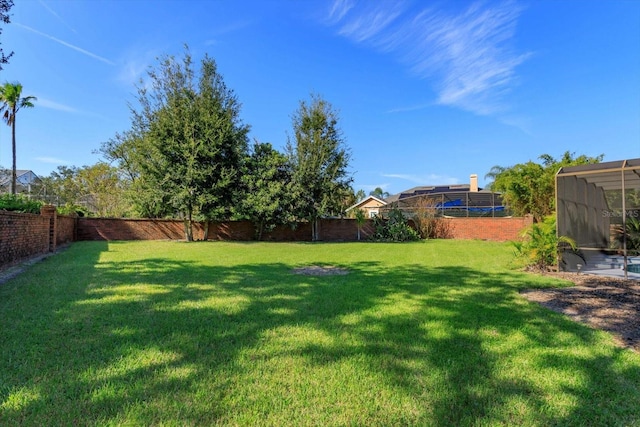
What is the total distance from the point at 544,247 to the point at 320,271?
530 cm

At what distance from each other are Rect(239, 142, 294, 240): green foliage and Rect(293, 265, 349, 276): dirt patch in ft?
28.9

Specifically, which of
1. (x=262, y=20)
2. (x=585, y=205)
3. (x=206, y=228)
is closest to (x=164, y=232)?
(x=206, y=228)

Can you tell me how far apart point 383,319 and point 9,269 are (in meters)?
7.95

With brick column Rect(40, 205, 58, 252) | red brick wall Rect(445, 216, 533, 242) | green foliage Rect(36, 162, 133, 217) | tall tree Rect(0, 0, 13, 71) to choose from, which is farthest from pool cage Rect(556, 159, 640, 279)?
green foliage Rect(36, 162, 133, 217)

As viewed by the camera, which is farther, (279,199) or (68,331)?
(279,199)

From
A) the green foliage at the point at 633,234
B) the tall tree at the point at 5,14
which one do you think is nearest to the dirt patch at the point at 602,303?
the green foliage at the point at 633,234

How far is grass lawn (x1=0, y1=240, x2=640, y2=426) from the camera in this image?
1.92 meters

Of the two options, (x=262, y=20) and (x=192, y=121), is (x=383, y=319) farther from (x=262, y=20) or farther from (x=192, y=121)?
(x=192, y=121)

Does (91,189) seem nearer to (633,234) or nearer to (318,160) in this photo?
(318,160)

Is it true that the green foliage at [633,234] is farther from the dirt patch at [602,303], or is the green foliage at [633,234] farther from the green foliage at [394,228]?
the green foliage at [394,228]

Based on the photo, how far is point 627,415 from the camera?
1.95 meters

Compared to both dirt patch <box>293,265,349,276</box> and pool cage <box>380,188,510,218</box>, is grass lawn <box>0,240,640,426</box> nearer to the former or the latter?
dirt patch <box>293,265,349,276</box>

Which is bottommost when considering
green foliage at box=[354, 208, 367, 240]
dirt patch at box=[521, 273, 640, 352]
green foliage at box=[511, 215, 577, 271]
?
dirt patch at box=[521, 273, 640, 352]

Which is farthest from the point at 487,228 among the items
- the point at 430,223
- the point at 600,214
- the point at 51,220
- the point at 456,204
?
the point at 51,220
